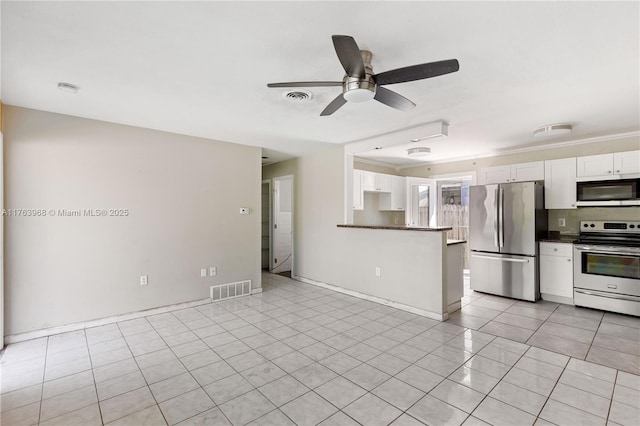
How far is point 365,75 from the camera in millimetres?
1968

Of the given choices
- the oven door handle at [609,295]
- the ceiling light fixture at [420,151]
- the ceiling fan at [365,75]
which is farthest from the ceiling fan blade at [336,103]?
the oven door handle at [609,295]

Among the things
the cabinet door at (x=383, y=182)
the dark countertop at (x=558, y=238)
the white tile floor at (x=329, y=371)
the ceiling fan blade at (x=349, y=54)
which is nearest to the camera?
the ceiling fan blade at (x=349, y=54)

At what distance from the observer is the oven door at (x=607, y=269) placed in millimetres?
3645

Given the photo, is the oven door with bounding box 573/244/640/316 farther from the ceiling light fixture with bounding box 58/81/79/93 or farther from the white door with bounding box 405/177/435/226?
the ceiling light fixture with bounding box 58/81/79/93

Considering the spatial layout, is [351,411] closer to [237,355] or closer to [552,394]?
[237,355]

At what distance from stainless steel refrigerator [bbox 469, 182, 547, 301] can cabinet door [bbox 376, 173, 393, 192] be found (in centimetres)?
162

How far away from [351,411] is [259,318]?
1.99 meters

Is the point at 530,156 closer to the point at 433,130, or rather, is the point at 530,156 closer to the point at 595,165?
the point at 595,165

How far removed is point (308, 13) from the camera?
5.45 feet

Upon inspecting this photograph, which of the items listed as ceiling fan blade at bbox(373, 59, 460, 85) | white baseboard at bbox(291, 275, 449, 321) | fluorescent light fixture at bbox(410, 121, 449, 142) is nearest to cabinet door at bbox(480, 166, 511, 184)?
fluorescent light fixture at bbox(410, 121, 449, 142)

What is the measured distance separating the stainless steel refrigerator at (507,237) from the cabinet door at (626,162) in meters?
0.85

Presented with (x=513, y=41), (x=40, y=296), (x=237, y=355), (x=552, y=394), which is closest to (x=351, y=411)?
(x=237, y=355)

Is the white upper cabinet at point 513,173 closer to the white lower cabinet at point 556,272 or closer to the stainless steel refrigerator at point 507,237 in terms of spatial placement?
the stainless steel refrigerator at point 507,237

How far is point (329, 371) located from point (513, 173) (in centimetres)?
438
